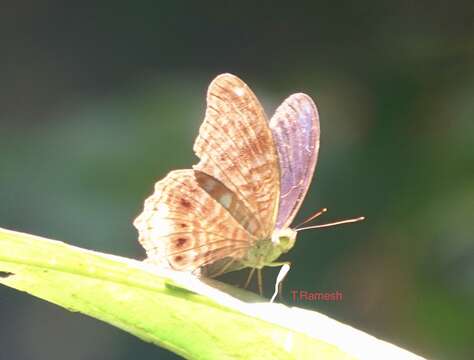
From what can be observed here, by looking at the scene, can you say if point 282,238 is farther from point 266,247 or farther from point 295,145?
point 295,145

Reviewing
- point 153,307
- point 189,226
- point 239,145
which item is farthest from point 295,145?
point 153,307

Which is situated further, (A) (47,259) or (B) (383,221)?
(B) (383,221)

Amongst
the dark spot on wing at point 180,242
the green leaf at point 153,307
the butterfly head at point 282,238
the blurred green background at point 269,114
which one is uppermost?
the blurred green background at point 269,114

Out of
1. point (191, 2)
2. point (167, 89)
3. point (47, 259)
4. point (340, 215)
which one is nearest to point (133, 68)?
point (167, 89)

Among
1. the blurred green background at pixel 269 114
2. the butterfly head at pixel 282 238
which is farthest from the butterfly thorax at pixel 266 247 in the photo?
the blurred green background at pixel 269 114

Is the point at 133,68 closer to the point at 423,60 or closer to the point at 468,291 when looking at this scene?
the point at 423,60

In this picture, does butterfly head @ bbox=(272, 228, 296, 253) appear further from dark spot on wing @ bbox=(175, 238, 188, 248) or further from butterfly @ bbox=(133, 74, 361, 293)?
dark spot on wing @ bbox=(175, 238, 188, 248)

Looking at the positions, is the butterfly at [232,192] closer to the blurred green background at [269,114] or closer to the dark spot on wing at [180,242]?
the dark spot on wing at [180,242]

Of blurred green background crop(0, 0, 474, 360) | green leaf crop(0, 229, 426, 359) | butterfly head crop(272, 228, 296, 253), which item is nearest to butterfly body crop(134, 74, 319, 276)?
butterfly head crop(272, 228, 296, 253)
